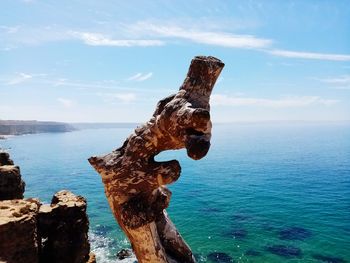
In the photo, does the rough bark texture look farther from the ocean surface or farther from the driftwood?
the driftwood

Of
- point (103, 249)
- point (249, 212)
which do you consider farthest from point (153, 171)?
point (249, 212)

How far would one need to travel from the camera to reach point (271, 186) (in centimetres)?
9375

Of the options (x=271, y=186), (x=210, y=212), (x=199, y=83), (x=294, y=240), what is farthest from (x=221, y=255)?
(x=271, y=186)

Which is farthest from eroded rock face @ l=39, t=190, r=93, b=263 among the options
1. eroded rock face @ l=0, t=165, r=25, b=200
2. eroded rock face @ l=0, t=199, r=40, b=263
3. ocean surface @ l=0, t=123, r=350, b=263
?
ocean surface @ l=0, t=123, r=350, b=263

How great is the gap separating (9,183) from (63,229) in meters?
6.90

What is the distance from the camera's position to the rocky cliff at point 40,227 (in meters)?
17.6

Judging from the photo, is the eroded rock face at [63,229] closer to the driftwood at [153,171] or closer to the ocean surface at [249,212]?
the driftwood at [153,171]

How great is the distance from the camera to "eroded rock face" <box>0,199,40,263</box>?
17.2 m

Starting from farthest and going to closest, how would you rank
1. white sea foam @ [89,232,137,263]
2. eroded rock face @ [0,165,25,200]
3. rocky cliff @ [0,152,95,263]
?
white sea foam @ [89,232,137,263] → eroded rock face @ [0,165,25,200] → rocky cliff @ [0,152,95,263]

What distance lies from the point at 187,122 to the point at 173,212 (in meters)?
62.9

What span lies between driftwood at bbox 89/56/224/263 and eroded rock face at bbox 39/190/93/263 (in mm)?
17009

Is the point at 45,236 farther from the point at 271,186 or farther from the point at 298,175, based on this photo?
the point at 298,175

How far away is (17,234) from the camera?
57.6 ft

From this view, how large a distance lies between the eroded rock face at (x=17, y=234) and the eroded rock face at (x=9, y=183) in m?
8.10
